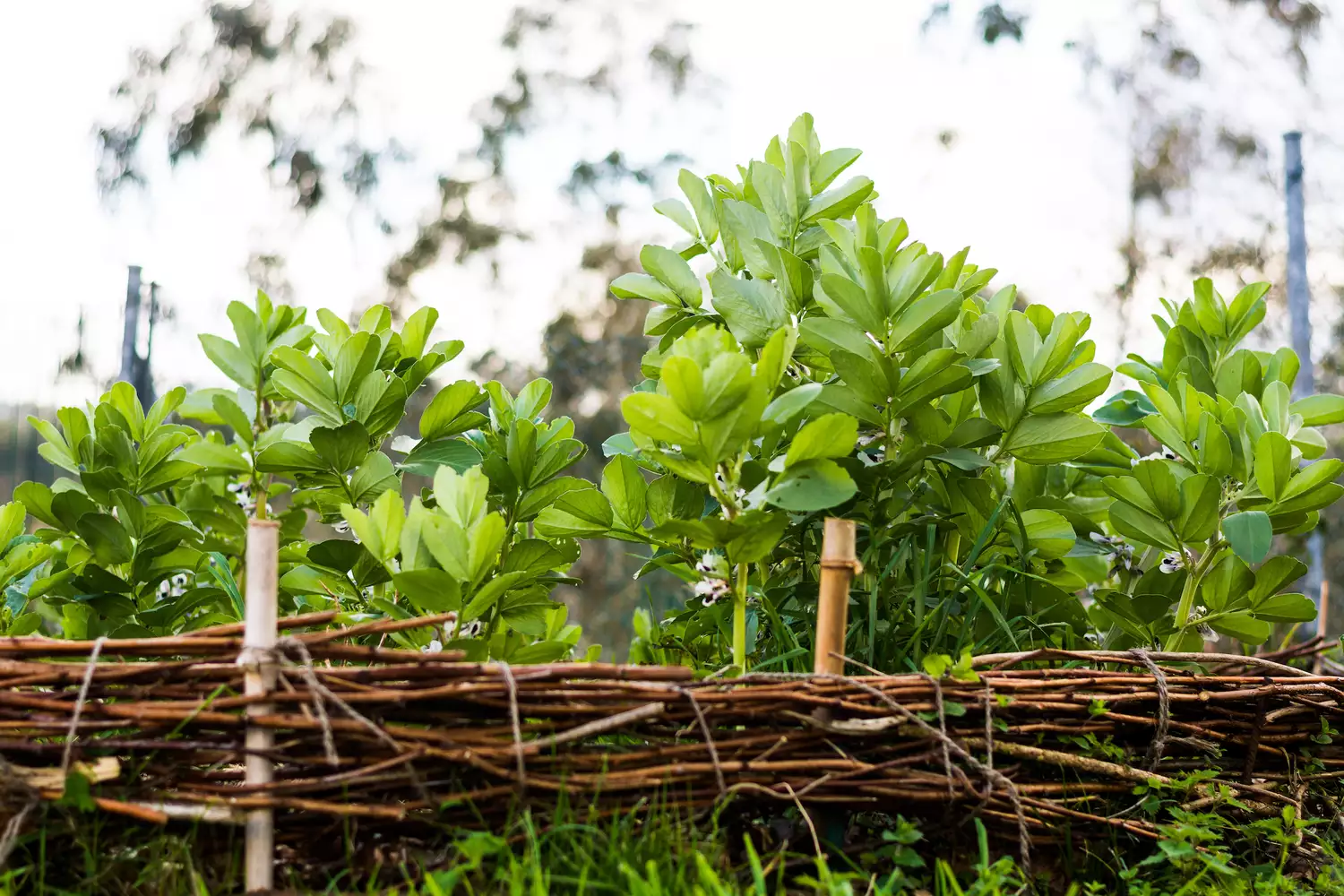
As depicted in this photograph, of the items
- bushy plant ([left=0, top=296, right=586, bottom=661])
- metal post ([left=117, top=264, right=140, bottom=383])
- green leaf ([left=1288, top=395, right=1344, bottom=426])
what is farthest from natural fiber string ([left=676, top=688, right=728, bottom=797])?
metal post ([left=117, top=264, right=140, bottom=383])

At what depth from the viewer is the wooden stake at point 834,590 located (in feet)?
3.48

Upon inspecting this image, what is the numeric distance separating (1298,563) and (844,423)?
0.75m

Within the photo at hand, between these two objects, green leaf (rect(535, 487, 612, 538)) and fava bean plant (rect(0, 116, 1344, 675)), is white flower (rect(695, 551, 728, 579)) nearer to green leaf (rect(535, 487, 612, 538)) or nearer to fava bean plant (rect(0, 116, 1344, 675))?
fava bean plant (rect(0, 116, 1344, 675))

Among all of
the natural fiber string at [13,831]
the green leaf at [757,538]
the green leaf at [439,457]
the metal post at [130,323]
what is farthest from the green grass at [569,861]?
the metal post at [130,323]

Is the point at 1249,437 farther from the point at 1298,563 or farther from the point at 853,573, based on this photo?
the point at 853,573

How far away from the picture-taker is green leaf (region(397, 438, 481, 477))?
4.40 ft

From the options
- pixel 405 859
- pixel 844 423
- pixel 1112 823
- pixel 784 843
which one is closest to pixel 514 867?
pixel 405 859

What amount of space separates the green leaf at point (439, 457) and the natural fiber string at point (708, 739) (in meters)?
0.50

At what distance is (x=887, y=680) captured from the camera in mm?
1075

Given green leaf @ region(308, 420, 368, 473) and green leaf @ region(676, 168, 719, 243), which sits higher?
green leaf @ region(676, 168, 719, 243)

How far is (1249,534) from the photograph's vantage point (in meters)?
1.23

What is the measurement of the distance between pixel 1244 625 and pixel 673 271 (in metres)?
0.94

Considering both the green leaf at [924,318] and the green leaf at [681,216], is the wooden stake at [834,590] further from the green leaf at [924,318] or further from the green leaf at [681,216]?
the green leaf at [681,216]

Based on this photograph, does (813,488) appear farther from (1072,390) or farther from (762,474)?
(1072,390)
